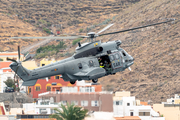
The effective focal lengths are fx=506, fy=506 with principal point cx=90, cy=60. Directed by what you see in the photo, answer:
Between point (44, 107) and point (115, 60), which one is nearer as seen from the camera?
point (115, 60)

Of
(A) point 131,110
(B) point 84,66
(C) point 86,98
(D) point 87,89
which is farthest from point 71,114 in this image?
(A) point 131,110

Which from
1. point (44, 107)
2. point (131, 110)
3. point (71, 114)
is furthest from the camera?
point (131, 110)

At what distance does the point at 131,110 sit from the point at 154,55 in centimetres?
4936

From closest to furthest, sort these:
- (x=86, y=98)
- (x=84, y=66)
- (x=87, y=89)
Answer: (x=84, y=66)
(x=86, y=98)
(x=87, y=89)

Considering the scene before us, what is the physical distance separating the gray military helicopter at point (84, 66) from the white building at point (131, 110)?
148 ft

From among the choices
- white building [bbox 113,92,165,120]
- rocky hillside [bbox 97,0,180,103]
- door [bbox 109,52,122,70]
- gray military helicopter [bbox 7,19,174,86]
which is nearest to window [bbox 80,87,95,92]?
white building [bbox 113,92,165,120]

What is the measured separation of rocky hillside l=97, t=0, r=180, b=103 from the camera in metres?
133

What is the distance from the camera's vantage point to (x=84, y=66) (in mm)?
47438

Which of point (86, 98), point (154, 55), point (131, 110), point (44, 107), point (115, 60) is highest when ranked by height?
point (154, 55)

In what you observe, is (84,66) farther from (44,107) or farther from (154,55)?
(154,55)

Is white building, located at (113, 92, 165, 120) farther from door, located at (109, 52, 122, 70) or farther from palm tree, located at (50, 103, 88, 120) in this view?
door, located at (109, 52, 122, 70)

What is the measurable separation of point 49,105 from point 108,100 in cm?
1078

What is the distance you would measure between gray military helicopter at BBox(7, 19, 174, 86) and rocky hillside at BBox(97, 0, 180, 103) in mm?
82393

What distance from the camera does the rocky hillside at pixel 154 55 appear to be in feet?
436
